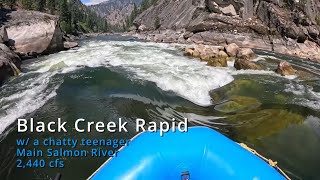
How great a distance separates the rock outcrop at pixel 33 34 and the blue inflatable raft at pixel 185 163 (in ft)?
79.5

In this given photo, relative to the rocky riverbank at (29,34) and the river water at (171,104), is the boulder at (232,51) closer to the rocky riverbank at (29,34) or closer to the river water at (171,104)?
the river water at (171,104)

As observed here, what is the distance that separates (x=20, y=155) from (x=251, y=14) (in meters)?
58.4

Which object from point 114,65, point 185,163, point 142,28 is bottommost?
point 114,65

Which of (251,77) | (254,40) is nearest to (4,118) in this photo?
(251,77)

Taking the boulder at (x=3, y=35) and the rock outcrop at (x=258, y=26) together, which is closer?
the boulder at (x=3, y=35)

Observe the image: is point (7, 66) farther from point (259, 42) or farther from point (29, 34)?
point (259, 42)

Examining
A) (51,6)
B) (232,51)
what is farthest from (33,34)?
(51,6)

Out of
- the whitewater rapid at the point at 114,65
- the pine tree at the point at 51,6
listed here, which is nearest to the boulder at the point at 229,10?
the whitewater rapid at the point at 114,65

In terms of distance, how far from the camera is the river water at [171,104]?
9.07 metres

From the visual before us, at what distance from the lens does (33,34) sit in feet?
90.7

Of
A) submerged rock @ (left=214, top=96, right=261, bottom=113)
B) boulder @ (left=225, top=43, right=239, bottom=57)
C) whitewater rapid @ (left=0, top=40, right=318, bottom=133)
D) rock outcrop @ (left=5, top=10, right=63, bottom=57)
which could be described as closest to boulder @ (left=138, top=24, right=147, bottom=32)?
rock outcrop @ (left=5, top=10, right=63, bottom=57)

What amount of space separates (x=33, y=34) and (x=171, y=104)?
20266 millimetres

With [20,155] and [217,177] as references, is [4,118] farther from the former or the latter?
[217,177]

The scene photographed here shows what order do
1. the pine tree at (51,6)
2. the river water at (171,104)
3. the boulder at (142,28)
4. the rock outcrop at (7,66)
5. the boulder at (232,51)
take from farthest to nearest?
the boulder at (142,28), the pine tree at (51,6), the boulder at (232,51), the rock outcrop at (7,66), the river water at (171,104)
